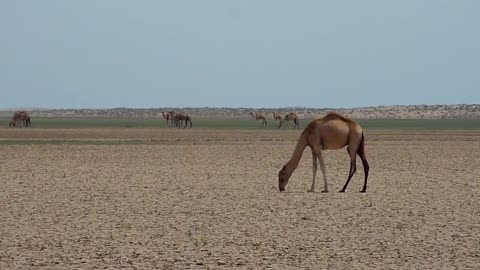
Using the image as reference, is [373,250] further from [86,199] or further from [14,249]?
[86,199]

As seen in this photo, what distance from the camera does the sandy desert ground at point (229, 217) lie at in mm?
11367

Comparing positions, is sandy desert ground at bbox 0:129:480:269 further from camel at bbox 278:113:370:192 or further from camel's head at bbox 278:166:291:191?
camel at bbox 278:113:370:192

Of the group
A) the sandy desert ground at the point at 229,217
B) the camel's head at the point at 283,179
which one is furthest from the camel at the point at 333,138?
the sandy desert ground at the point at 229,217

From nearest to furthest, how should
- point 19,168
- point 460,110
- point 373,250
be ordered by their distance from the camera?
point 373,250
point 19,168
point 460,110

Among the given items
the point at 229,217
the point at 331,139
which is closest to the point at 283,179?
the point at 331,139

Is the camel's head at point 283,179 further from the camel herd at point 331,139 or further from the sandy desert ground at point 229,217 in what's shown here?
the sandy desert ground at point 229,217

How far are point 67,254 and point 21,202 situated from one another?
5.80m

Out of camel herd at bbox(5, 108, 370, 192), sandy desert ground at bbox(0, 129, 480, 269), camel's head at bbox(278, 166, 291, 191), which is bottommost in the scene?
sandy desert ground at bbox(0, 129, 480, 269)

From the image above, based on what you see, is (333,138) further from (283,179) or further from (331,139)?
(283,179)

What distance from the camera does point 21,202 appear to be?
56.2ft

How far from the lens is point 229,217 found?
1508cm

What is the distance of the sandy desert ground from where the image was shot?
11367 millimetres

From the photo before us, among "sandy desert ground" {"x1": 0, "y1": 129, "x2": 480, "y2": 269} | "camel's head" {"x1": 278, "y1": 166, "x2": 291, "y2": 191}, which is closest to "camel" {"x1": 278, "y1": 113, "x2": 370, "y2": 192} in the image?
"camel's head" {"x1": 278, "y1": 166, "x2": 291, "y2": 191}

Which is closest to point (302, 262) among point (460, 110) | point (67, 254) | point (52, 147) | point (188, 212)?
point (67, 254)
